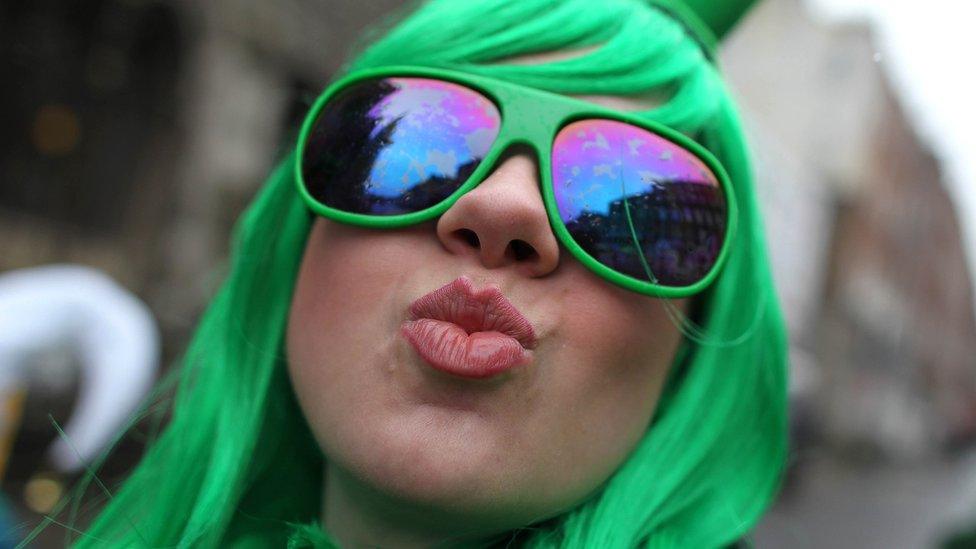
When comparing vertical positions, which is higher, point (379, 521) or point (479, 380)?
point (479, 380)

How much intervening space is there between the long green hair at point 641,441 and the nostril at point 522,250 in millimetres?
217

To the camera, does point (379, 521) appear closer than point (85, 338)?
Yes

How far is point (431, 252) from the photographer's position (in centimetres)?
97

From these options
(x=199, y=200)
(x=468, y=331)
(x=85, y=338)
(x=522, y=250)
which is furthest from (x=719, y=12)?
(x=199, y=200)

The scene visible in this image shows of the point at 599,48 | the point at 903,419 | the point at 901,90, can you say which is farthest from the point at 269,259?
the point at 903,419

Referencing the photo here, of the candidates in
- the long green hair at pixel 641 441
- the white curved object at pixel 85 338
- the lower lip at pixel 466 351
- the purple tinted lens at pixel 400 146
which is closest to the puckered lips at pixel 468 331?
the lower lip at pixel 466 351

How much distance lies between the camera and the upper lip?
93cm

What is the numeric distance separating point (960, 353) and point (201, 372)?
113 ft

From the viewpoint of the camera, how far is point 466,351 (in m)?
0.91

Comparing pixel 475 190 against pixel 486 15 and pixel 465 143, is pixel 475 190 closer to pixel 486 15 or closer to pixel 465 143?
pixel 465 143

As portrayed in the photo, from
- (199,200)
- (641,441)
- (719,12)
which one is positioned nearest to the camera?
(641,441)

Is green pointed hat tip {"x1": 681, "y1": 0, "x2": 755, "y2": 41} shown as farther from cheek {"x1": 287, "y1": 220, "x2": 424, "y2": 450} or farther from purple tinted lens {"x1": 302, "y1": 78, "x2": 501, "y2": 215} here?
cheek {"x1": 287, "y1": 220, "x2": 424, "y2": 450}

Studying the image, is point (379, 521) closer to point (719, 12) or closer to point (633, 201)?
point (633, 201)

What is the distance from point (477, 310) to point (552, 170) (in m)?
0.18
